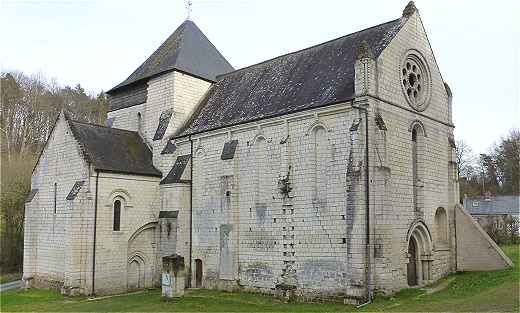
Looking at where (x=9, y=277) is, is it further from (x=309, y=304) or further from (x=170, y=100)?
(x=309, y=304)

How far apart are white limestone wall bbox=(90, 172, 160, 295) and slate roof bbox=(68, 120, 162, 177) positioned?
460 mm

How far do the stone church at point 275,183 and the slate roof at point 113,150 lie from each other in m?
0.09

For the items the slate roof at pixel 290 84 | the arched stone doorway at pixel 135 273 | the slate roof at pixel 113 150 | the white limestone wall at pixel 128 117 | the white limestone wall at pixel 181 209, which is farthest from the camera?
the white limestone wall at pixel 128 117

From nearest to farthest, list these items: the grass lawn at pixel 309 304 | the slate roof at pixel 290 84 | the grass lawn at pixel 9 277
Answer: the grass lawn at pixel 309 304, the slate roof at pixel 290 84, the grass lawn at pixel 9 277

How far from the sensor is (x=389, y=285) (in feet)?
60.0

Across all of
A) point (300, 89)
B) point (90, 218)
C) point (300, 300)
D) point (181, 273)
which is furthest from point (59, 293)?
point (300, 89)

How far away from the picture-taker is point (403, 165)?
20219 mm

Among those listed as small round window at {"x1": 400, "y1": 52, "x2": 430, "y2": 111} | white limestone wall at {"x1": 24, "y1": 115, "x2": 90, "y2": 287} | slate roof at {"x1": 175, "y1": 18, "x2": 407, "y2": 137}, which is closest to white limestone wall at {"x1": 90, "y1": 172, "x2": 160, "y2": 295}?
white limestone wall at {"x1": 24, "y1": 115, "x2": 90, "y2": 287}

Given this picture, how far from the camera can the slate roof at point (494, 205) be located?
48.9 m

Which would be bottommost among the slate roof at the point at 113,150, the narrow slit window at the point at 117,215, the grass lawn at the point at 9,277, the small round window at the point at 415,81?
the grass lawn at the point at 9,277

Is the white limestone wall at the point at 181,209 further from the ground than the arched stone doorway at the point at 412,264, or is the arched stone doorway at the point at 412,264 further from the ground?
the white limestone wall at the point at 181,209

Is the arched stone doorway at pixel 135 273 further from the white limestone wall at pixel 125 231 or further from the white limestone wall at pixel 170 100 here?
the white limestone wall at pixel 170 100

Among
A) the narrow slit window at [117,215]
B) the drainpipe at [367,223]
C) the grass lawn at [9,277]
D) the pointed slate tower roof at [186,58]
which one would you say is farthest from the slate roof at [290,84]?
the grass lawn at [9,277]

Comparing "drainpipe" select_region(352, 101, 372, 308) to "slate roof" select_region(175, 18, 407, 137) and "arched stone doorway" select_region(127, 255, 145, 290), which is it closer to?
"slate roof" select_region(175, 18, 407, 137)
